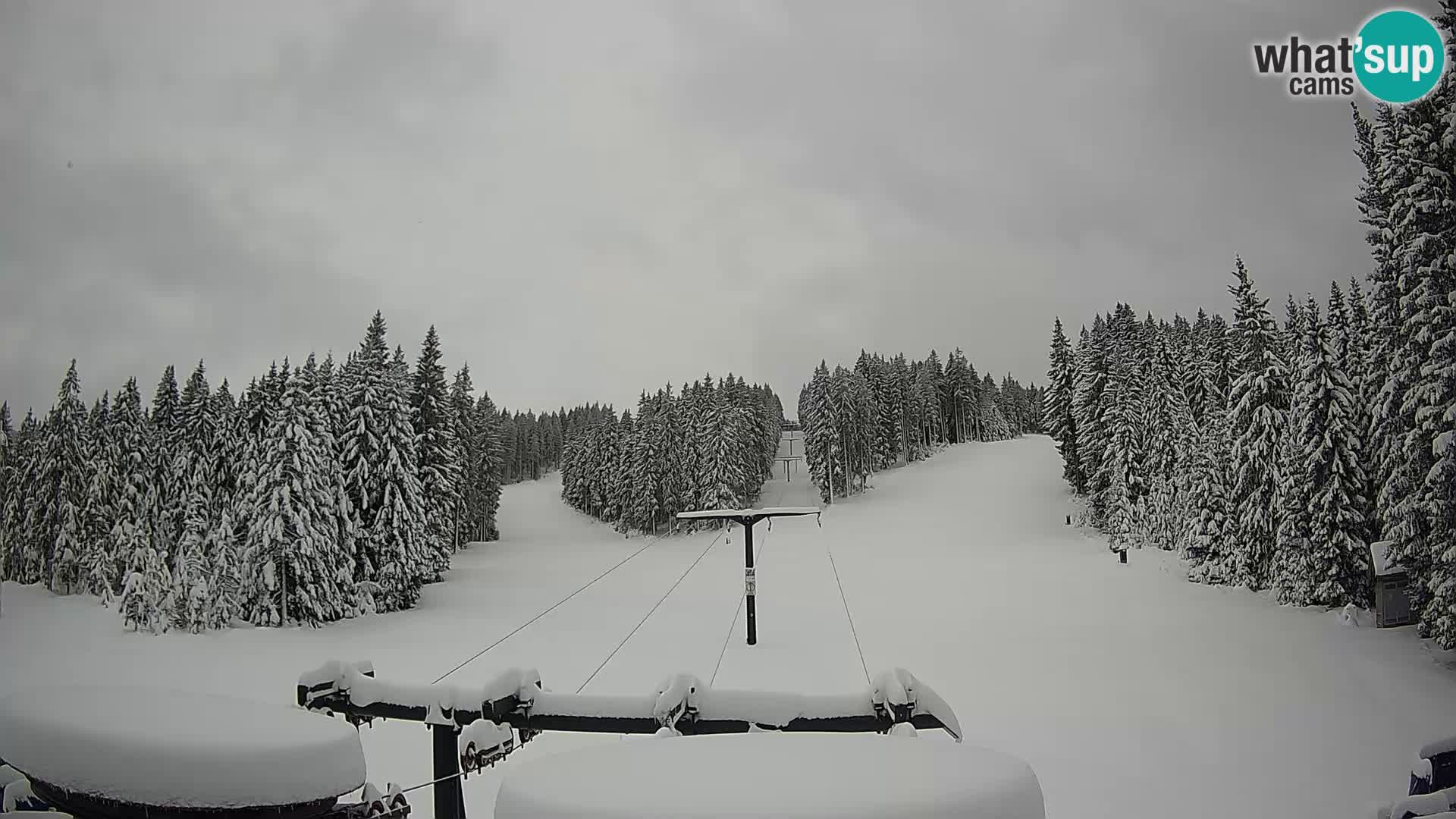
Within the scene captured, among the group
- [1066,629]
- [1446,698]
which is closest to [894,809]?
[1446,698]

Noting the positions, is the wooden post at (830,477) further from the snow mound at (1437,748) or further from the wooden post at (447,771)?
the wooden post at (447,771)

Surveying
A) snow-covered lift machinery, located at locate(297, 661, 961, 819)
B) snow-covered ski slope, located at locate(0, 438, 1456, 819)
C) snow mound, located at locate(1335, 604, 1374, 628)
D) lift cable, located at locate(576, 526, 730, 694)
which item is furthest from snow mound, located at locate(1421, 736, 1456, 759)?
snow mound, located at locate(1335, 604, 1374, 628)

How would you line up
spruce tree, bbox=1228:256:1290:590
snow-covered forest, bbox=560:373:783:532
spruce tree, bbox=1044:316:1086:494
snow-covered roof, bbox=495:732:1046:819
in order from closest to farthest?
1. snow-covered roof, bbox=495:732:1046:819
2. spruce tree, bbox=1228:256:1290:590
3. spruce tree, bbox=1044:316:1086:494
4. snow-covered forest, bbox=560:373:783:532

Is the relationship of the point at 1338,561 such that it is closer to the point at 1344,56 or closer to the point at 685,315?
the point at 1344,56

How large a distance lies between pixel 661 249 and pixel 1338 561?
66.7 feet

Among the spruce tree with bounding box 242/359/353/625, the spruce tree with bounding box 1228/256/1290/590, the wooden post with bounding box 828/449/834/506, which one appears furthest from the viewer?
the wooden post with bounding box 828/449/834/506

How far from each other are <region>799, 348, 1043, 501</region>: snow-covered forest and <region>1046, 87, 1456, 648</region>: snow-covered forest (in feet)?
71.4

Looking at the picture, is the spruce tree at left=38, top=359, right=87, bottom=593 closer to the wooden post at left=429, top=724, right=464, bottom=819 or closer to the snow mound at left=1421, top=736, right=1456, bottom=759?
the wooden post at left=429, top=724, right=464, bottom=819

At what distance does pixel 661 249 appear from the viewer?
2303 centimetres

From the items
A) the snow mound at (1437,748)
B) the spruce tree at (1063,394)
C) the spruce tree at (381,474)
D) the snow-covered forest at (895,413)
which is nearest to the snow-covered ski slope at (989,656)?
the spruce tree at (381,474)

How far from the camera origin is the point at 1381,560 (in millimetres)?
14734

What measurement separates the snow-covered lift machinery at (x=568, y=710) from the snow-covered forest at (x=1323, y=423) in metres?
9.79

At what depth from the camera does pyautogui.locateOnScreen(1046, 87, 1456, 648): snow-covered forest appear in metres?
9.55

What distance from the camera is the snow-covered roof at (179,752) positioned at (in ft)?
6.45
